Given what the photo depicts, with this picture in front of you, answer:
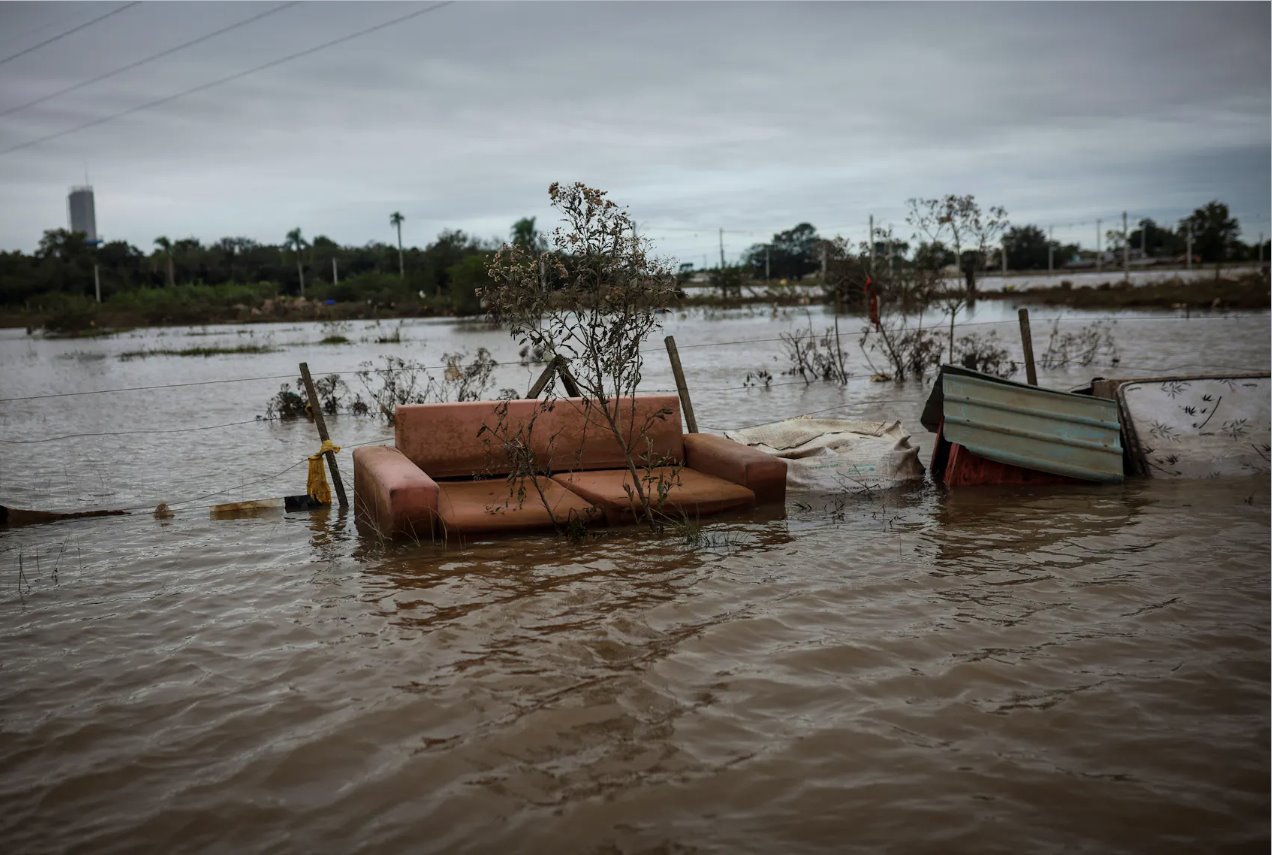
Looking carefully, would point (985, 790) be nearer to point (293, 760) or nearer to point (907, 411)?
point (293, 760)

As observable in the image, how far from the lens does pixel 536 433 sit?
775cm

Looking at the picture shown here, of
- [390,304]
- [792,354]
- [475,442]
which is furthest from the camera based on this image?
[390,304]

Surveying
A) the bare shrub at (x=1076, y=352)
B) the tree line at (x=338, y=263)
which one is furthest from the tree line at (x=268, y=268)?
the bare shrub at (x=1076, y=352)

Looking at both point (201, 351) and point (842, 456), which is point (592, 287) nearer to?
point (842, 456)

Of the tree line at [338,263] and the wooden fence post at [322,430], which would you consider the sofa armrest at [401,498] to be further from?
the tree line at [338,263]

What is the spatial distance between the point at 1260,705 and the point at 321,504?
684 centimetres

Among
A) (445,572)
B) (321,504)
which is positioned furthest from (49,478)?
(445,572)

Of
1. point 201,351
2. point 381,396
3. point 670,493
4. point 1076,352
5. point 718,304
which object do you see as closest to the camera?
point 670,493

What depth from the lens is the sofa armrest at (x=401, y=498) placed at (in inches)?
256

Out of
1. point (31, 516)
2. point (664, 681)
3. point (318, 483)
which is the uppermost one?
point (318, 483)

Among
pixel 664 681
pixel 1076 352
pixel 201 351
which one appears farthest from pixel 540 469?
pixel 201 351

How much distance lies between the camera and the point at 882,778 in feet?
11.6

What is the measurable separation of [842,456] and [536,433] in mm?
Answer: 2715

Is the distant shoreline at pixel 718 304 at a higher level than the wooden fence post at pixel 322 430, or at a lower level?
higher
